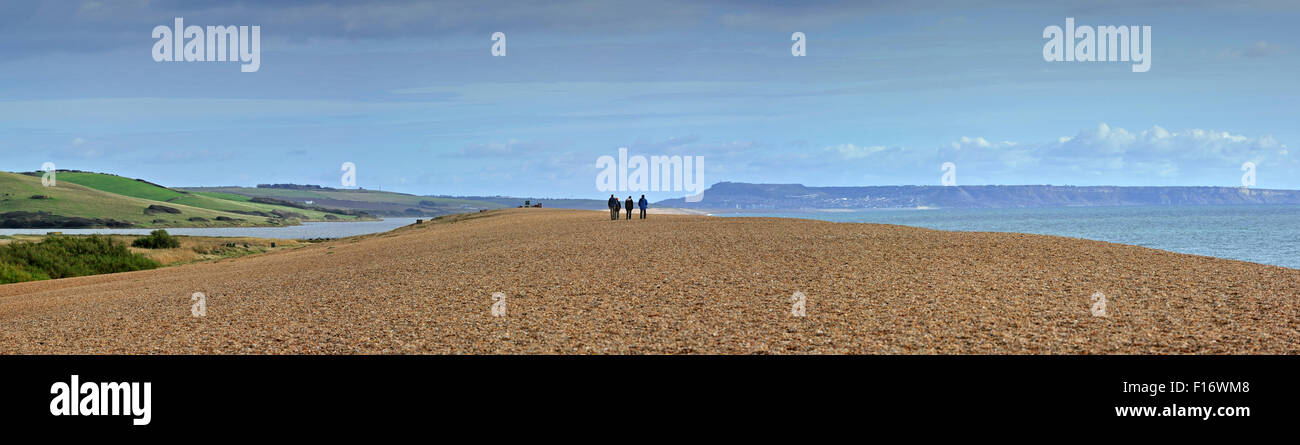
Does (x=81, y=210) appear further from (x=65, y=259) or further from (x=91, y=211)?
(x=65, y=259)

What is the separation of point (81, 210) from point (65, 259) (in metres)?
125

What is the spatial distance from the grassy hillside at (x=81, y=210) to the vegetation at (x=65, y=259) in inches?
3995

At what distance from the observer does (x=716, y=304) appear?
1416cm

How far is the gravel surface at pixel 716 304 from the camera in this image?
1125 centimetres

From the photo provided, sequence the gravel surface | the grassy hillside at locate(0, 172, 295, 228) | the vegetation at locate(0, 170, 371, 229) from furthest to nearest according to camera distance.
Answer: the grassy hillside at locate(0, 172, 295, 228) < the vegetation at locate(0, 170, 371, 229) < the gravel surface

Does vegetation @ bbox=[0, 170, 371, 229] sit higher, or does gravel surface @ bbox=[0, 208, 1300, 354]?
vegetation @ bbox=[0, 170, 371, 229]

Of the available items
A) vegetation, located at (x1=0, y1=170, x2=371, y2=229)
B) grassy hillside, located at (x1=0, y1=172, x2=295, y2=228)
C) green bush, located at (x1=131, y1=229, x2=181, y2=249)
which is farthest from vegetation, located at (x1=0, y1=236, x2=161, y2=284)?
grassy hillside, located at (x1=0, y1=172, x2=295, y2=228)

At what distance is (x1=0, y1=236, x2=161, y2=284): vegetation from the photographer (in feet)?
101

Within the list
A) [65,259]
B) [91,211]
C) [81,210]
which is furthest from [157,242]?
[81,210]

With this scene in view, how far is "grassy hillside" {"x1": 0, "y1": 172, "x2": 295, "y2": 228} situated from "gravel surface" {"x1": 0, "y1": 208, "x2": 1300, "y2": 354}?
12310 centimetres

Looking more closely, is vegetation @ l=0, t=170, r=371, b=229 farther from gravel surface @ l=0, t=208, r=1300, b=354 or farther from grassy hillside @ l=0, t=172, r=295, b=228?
gravel surface @ l=0, t=208, r=1300, b=354

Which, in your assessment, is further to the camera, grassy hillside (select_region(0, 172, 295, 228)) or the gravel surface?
grassy hillside (select_region(0, 172, 295, 228))
